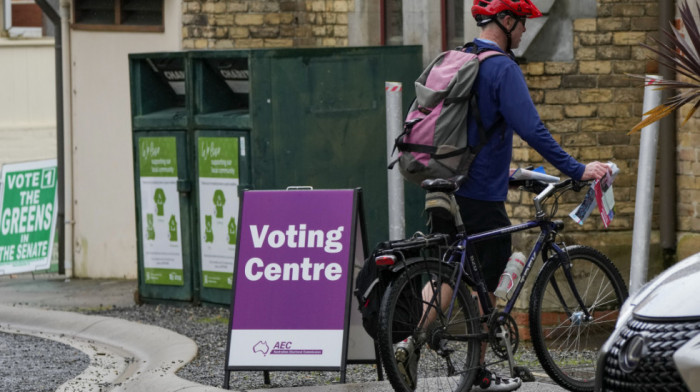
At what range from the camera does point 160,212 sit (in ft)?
37.9

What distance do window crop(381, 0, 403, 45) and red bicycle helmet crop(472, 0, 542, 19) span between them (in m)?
5.36

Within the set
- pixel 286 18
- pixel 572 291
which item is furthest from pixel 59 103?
pixel 572 291

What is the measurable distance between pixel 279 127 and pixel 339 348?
137 inches

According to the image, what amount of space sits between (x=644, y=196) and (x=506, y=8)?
94.1 inches

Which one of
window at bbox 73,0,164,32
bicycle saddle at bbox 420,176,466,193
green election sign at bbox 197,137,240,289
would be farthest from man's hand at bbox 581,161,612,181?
window at bbox 73,0,164,32

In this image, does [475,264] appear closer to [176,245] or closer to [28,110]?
[176,245]

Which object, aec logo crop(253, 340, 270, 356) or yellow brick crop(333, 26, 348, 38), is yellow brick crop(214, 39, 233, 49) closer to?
yellow brick crop(333, 26, 348, 38)

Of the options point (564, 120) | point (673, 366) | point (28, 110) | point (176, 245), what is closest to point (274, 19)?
point (176, 245)

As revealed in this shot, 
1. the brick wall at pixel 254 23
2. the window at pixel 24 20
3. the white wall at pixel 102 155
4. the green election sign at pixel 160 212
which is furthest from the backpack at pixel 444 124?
the window at pixel 24 20

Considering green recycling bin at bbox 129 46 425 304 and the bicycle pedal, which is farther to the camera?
green recycling bin at bbox 129 46 425 304

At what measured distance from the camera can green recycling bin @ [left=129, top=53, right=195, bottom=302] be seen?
37.3 ft

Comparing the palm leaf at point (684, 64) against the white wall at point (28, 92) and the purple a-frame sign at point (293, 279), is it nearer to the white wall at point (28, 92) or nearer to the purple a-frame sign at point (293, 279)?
the purple a-frame sign at point (293, 279)

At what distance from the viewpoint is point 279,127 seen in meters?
10.6

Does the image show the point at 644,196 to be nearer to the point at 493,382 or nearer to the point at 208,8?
the point at 493,382
